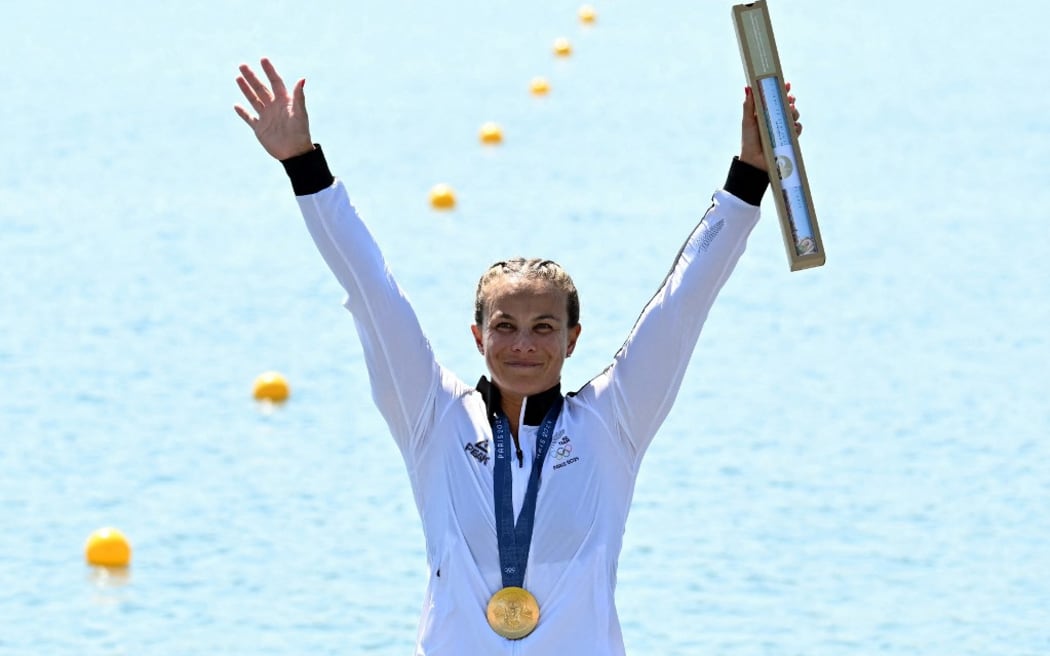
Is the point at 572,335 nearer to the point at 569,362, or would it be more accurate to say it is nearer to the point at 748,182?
the point at 748,182

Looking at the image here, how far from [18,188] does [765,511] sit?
24.5ft

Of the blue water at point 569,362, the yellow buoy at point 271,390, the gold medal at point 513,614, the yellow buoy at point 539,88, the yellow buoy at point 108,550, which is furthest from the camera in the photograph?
the yellow buoy at point 539,88

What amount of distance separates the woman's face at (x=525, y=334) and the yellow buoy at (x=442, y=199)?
30.8 ft

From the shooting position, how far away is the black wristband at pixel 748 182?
2725 mm

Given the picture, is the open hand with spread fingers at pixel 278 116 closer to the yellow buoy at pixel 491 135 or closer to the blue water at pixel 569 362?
the blue water at pixel 569 362

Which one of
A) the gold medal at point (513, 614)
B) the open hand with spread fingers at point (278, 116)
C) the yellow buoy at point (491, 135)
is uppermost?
the yellow buoy at point (491, 135)

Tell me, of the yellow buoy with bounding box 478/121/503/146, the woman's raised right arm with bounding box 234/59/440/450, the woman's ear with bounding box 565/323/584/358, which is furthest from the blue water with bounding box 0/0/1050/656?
the woman's raised right arm with bounding box 234/59/440/450

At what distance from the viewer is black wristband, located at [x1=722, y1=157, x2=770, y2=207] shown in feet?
8.94

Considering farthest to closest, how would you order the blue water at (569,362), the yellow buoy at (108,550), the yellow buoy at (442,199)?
the yellow buoy at (442,199), the yellow buoy at (108,550), the blue water at (569,362)

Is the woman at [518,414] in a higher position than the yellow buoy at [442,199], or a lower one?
lower

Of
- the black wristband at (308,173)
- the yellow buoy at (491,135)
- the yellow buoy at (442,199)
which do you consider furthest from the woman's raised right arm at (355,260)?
the yellow buoy at (491,135)

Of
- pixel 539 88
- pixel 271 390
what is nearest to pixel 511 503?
pixel 271 390

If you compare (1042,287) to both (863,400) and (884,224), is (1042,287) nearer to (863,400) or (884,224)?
(884,224)

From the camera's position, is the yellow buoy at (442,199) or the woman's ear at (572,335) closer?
the woman's ear at (572,335)
